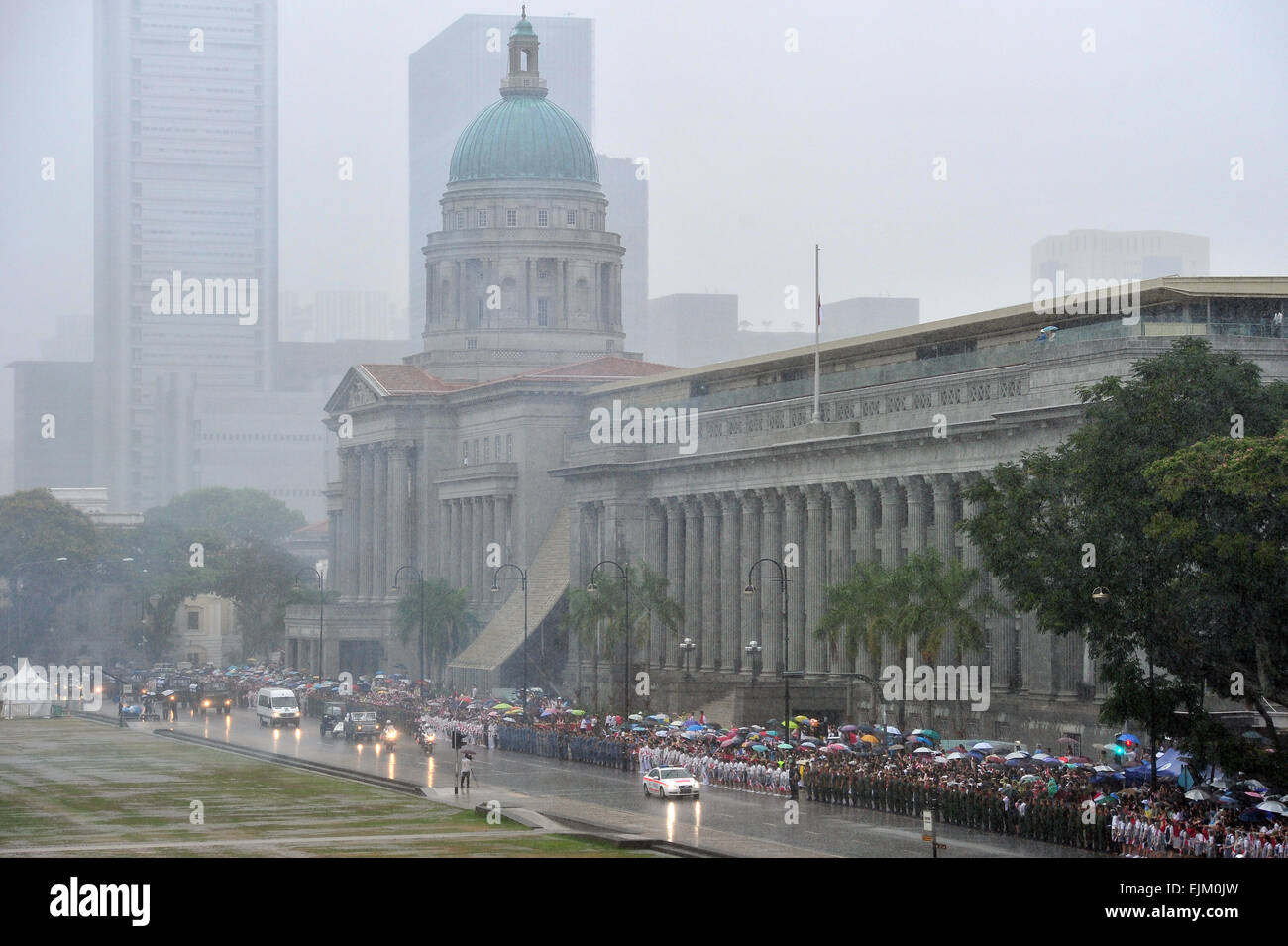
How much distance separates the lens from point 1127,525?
203ft

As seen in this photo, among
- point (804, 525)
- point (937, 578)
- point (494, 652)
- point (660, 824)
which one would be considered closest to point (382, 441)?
point (494, 652)

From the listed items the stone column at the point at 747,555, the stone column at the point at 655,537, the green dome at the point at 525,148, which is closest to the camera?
the stone column at the point at 747,555

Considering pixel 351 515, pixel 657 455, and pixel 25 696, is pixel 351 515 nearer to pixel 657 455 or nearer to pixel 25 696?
pixel 25 696

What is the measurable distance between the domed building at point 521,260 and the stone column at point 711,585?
53.0m

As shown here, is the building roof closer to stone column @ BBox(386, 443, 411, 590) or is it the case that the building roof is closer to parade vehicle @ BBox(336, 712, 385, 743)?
stone column @ BBox(386, 443, 411, 590)

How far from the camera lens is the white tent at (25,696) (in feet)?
422

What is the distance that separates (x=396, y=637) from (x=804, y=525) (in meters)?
58.2

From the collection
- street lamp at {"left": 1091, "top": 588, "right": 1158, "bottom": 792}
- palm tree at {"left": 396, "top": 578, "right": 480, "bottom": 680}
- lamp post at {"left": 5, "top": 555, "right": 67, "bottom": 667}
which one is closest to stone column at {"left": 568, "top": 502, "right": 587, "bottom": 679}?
palm tree at {"left": 396, "top": 578, "right": 480, "bottom": 680}

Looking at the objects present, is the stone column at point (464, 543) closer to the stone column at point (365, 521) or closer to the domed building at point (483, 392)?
the domed building at point (483, 392)

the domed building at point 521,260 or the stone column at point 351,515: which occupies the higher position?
the domed building at point 521,260

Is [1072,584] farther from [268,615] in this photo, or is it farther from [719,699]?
[268,615]

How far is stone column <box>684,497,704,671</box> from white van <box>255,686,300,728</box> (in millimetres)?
20561

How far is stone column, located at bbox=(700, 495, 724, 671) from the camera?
114125 mm

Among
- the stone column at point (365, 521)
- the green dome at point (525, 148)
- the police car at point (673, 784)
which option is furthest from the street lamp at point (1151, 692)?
the green dome at point (525, 148)
